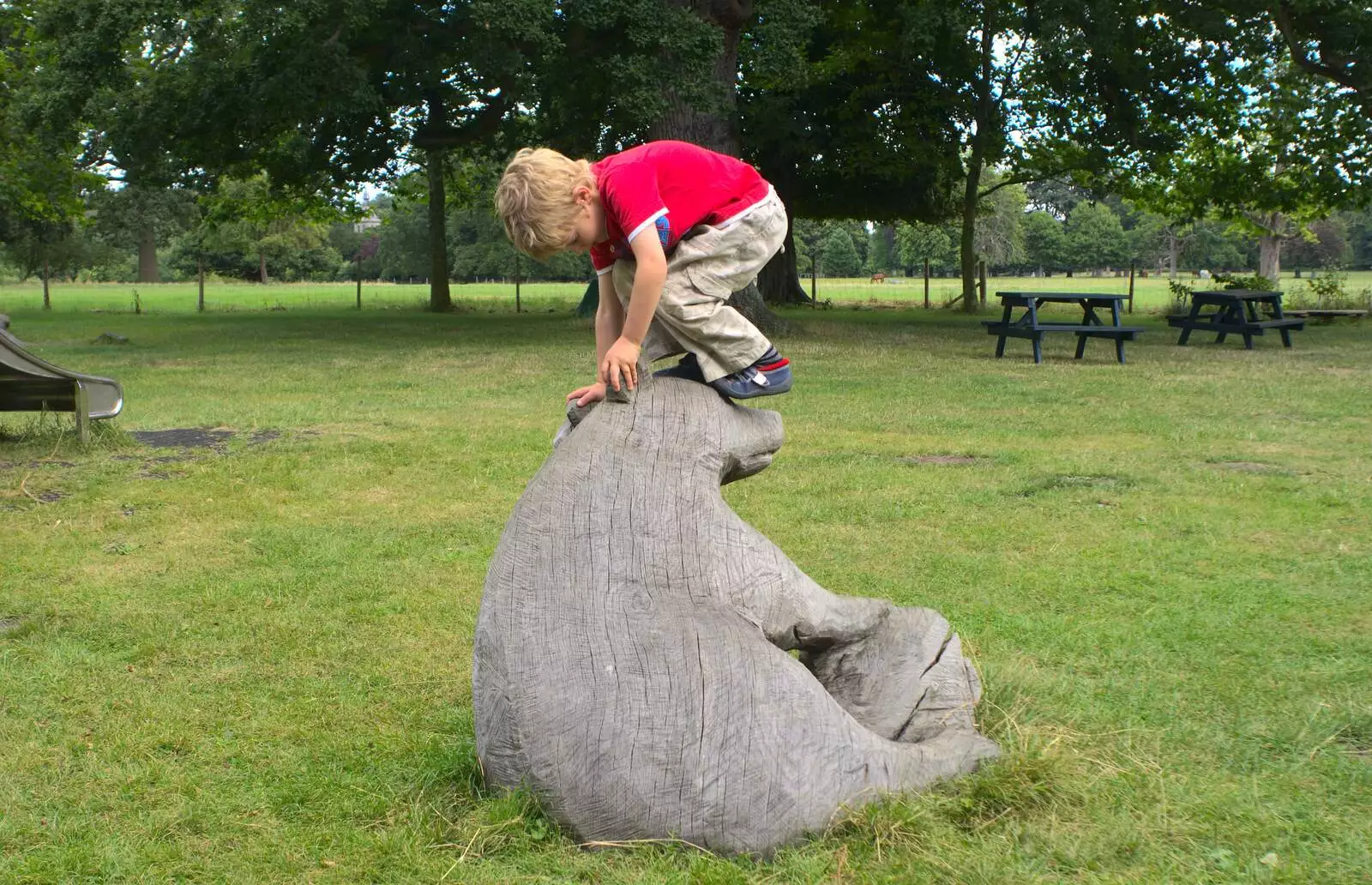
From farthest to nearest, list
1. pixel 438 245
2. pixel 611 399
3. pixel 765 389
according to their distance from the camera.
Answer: pixel 438 245 → pixel 765 389 → pixel 611 399

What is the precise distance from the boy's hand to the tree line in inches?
563

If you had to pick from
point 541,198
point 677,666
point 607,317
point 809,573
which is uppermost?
point 541,198

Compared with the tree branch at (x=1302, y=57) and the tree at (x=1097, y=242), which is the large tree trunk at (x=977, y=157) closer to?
the tree branch at (x=1302, y=57)

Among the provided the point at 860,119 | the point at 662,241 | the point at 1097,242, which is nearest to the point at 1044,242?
the point at 1097,242

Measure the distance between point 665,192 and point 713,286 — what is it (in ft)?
1.07

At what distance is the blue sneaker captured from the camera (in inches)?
150

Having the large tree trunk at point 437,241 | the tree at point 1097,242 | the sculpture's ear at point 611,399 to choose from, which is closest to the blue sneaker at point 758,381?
the sculpture's ear at point 611,399

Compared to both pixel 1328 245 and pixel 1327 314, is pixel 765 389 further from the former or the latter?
pixel 1328 245

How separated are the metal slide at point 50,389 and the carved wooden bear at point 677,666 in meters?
7.20

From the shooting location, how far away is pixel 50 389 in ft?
31.8

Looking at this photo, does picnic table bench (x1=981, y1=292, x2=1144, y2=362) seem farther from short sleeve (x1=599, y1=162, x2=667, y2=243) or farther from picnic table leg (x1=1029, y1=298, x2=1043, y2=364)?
short sleeve (x1=599, y1=162, x2=667, y2=243)

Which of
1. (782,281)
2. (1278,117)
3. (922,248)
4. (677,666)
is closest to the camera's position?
(677,666)

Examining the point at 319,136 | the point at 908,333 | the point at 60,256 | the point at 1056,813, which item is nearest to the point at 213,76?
the point at 319,136

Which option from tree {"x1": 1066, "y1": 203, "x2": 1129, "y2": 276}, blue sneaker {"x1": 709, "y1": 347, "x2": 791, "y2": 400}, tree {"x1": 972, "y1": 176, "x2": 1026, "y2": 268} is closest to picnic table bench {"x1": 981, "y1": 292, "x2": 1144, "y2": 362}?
blue sneaker {"x1": 709, "y1": 347, "x2": 791, "y2": 400}
